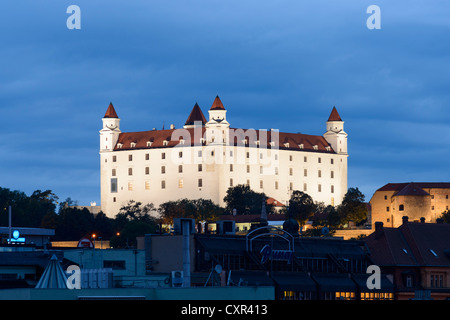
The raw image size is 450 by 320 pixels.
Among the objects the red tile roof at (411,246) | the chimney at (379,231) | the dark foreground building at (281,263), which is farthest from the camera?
the chimney at (379,231)

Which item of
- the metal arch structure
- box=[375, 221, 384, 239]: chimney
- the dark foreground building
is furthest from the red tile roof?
the metal arch structure

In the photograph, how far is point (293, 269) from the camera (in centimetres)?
8544

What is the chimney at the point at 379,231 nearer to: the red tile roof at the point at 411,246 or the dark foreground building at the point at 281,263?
the red tile roof at the point at 411,246

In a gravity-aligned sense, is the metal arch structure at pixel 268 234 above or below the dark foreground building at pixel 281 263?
above

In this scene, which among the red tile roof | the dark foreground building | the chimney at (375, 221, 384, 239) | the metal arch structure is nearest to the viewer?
the dark foreground building

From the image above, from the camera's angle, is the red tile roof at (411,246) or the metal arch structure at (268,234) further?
the red tile roof at (411,246)

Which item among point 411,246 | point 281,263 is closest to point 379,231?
point 411,246

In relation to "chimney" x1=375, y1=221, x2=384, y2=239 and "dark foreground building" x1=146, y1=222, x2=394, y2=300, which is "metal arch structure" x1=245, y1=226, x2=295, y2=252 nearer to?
"dark foreground building" x1=146, y1=222, x2=394, y2=300

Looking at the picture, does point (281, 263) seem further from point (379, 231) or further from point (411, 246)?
point (411, 246)

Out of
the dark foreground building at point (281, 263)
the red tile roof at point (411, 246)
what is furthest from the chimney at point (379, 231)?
the dark foreground building at point (281, 263)

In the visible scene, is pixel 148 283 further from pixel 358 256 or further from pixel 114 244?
pixel 114 244

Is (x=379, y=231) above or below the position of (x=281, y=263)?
above
